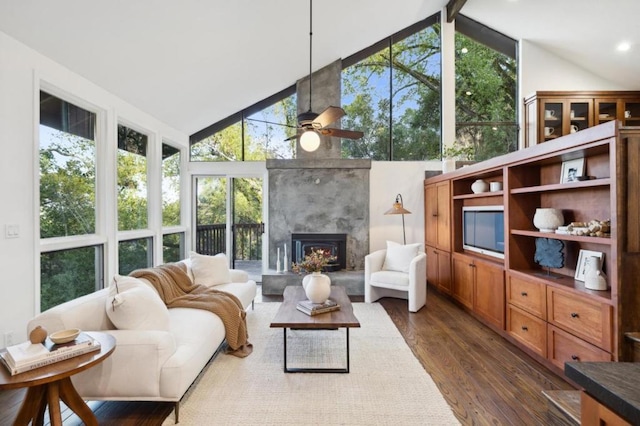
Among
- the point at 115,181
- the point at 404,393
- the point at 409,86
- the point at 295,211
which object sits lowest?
the point at 404,393

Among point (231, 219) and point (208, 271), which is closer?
point (208, 271)

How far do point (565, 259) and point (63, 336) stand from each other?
375 centimetres

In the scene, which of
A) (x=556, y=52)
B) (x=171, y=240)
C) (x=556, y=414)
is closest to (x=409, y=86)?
(x=556, y=52)

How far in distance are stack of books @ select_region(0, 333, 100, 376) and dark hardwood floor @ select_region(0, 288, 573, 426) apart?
0.63 m

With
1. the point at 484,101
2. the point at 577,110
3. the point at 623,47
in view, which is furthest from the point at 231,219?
the point at 623,47

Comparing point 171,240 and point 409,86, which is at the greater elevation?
point 409,86

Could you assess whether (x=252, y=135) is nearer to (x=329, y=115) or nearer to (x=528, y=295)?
(x=329, y=115)

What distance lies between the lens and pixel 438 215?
5.12 meters

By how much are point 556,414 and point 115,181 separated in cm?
450

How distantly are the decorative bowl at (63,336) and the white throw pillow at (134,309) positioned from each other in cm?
30

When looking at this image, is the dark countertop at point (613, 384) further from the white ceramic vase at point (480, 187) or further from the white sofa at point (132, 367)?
the white ceramic vase at point (480, 187)

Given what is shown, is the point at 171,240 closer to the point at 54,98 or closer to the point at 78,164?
the point at 78,164

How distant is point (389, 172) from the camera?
5887 mm

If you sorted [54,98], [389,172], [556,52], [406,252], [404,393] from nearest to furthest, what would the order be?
[404,393], [54,98], [406,252], [556,52], [389,172]
